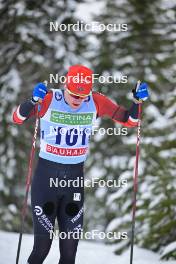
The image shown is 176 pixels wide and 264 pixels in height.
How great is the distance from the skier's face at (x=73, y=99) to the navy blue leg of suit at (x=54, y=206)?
596 millimetres

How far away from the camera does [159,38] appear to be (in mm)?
13914

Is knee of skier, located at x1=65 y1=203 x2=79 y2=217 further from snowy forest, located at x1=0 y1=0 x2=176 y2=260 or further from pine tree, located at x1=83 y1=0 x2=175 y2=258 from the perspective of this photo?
snowy forest, located at x1=0 y1=0 x2=176 y2=260

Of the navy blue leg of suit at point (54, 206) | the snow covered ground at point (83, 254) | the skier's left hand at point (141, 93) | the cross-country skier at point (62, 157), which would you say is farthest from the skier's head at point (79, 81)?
the snow covered ground at point (83, 254)

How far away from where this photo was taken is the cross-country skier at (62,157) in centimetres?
499

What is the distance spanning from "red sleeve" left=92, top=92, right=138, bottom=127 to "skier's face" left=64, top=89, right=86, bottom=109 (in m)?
0.29

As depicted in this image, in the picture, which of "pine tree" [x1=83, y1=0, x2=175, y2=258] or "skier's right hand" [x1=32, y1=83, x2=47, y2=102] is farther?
"pine tree" [x1=83, y1=0, x2=175, y2=258]

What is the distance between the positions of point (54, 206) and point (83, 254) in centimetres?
269

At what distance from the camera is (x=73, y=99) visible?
16.2 feet

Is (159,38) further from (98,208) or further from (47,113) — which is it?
(47,113)

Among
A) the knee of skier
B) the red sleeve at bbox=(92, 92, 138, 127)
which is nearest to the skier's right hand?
the red sleeve at bbox=(92, 92, 138, 127)

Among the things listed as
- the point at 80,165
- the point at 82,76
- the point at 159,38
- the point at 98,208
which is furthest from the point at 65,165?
the point at 98,208

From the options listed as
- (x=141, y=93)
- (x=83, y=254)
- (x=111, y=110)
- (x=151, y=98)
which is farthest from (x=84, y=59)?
(x=141, y=93)

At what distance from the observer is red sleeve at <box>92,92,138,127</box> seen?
5.26 metres

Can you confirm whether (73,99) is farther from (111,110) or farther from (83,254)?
(83,254)
